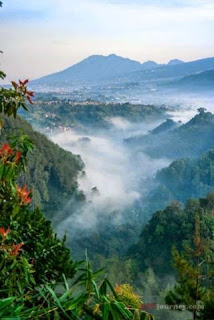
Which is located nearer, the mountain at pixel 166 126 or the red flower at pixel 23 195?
the red flower at pixel 23 195

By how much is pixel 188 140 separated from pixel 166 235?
6215cm

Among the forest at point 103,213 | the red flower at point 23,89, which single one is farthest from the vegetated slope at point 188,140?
the red flower at point 23,89

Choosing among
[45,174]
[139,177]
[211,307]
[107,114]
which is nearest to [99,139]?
[107,114]

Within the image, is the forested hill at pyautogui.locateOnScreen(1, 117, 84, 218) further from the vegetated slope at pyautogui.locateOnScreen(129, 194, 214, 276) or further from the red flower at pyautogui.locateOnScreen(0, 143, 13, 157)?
the red flower at pyautogui.locateOnScreen(0, 143, 13, 157)

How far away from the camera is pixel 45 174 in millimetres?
43250

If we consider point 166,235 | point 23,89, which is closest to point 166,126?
point 166,235

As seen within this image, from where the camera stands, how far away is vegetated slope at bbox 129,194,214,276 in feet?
87.4

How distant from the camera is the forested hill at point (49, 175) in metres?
41.4

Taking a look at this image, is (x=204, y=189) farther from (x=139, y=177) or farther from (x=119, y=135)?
(x=119, y=135)

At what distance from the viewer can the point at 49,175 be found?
146 ft

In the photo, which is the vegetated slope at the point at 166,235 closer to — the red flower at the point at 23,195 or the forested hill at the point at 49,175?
the forested hill at the point at 49,175

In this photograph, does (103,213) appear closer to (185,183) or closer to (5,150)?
(185,183)

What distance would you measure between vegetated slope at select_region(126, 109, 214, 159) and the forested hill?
138ft

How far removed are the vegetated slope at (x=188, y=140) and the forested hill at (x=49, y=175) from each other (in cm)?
4207
